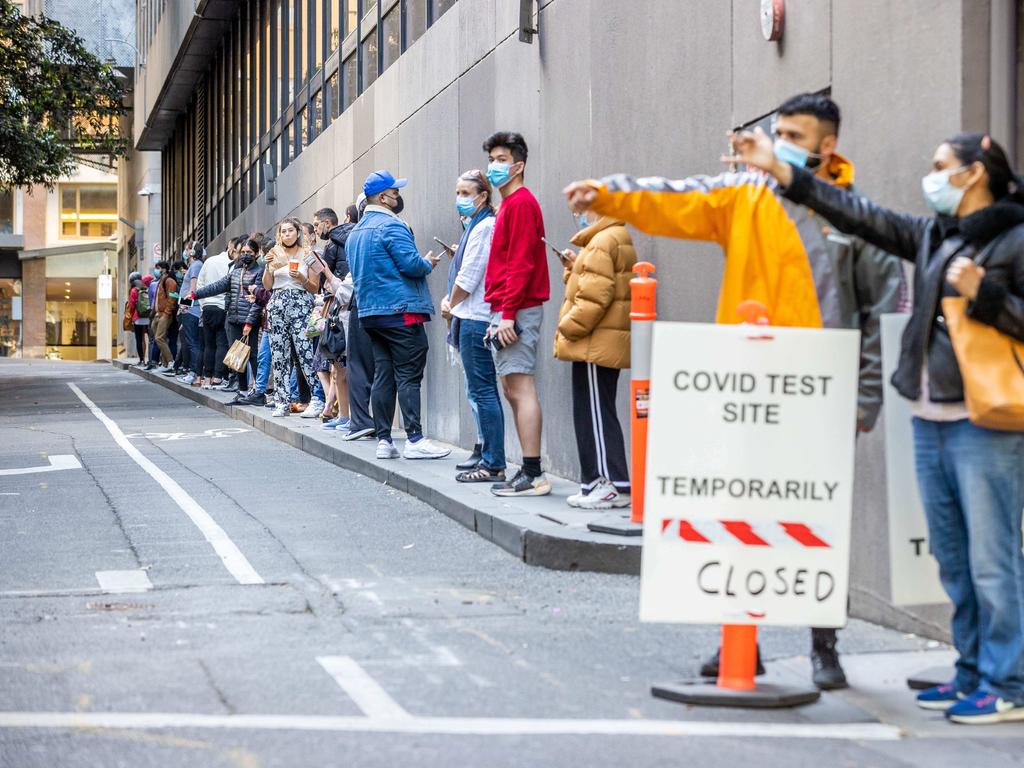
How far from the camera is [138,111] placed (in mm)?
55031

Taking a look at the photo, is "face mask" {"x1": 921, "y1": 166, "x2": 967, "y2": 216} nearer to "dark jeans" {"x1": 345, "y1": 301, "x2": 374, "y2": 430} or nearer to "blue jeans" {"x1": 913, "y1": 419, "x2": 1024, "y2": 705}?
"blue jeans" {"x1": 913, "y1": 419, "x2": 1024, "y2": 705}

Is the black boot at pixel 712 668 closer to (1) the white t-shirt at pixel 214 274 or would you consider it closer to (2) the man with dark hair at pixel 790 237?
(2) the man with dark hair at pixel 790 237

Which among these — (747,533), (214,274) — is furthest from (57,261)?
(747,533)

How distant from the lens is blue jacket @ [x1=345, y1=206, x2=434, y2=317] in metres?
11.5

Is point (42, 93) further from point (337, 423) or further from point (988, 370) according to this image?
point (988, 370)

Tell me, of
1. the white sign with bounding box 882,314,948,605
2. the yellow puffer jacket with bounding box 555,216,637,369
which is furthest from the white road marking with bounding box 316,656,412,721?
the yellow puffer jacket with bounding box 555,216,637,369

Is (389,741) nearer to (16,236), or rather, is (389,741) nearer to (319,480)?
(319,480)

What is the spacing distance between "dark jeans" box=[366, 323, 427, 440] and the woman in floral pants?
12.1ft

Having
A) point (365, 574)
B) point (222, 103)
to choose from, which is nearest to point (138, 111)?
point (222, 103)

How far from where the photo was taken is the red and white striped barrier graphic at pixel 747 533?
505 centimetres

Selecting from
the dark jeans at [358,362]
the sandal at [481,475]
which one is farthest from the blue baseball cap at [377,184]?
the sandal at [481,475]

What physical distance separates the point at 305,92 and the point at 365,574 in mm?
18007

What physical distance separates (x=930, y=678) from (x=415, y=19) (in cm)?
1213

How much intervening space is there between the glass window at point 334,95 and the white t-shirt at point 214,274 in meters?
2.42
